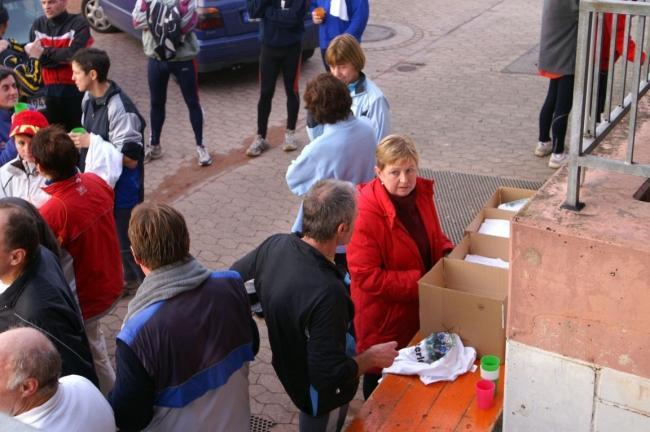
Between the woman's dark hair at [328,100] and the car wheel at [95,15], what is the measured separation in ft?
28.9

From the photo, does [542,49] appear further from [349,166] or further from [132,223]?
[132,223]

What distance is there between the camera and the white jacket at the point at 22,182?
4.71m

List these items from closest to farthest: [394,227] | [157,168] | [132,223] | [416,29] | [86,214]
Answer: [132,223]
[394,227]
[86,214]
[157,168]
[416,29]

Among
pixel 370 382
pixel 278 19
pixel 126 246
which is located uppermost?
pixel 278 19

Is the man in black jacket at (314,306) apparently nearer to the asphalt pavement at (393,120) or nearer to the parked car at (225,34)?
the asphalt pavement at (393,120)

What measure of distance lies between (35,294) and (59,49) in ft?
12.9

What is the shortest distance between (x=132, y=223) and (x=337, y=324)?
2.97 ft

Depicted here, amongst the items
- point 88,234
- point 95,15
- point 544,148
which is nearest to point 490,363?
point 88,234

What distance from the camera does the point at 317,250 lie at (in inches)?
131

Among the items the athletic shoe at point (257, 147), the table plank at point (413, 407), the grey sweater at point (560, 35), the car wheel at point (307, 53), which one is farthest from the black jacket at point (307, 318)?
the car wheel at point (307, 53)

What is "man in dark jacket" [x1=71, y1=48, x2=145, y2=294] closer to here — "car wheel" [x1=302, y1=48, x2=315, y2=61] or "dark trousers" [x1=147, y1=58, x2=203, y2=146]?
"dark trousers" [x1=147, y1=58, x2=203, y2=146]

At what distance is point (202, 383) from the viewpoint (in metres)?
3.12

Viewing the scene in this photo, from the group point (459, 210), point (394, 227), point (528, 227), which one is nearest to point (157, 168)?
point (459, 210)

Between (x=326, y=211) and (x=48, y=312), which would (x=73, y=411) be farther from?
(x=326, y=211)
